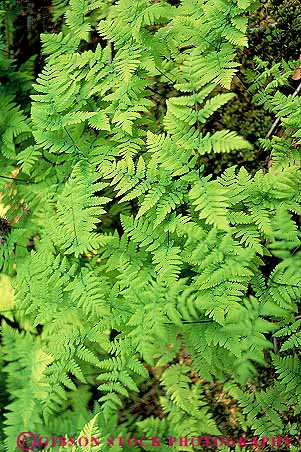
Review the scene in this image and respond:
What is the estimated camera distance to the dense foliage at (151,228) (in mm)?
2740

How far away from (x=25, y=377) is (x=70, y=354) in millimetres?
590

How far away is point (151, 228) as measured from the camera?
119 inches

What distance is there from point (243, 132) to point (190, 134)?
34.4 inches

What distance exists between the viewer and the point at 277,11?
338cm

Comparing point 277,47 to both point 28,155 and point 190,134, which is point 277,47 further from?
point 28,155

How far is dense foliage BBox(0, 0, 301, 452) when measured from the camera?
108 inches

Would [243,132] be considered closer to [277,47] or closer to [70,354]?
[277,47]

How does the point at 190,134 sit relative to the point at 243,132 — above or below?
above

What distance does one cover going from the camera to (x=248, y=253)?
264 cm

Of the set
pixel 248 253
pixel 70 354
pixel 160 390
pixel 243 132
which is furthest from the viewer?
pixel 160 390

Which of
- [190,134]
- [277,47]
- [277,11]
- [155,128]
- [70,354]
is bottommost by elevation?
[70,354]

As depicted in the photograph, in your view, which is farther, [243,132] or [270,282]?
[243,132]

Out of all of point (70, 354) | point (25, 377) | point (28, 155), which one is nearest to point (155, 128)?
point (28, 155)

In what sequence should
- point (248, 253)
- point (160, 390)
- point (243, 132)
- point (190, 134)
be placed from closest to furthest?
point (248, 253), point (190, 134), point (243, 132), point (160, 390)
